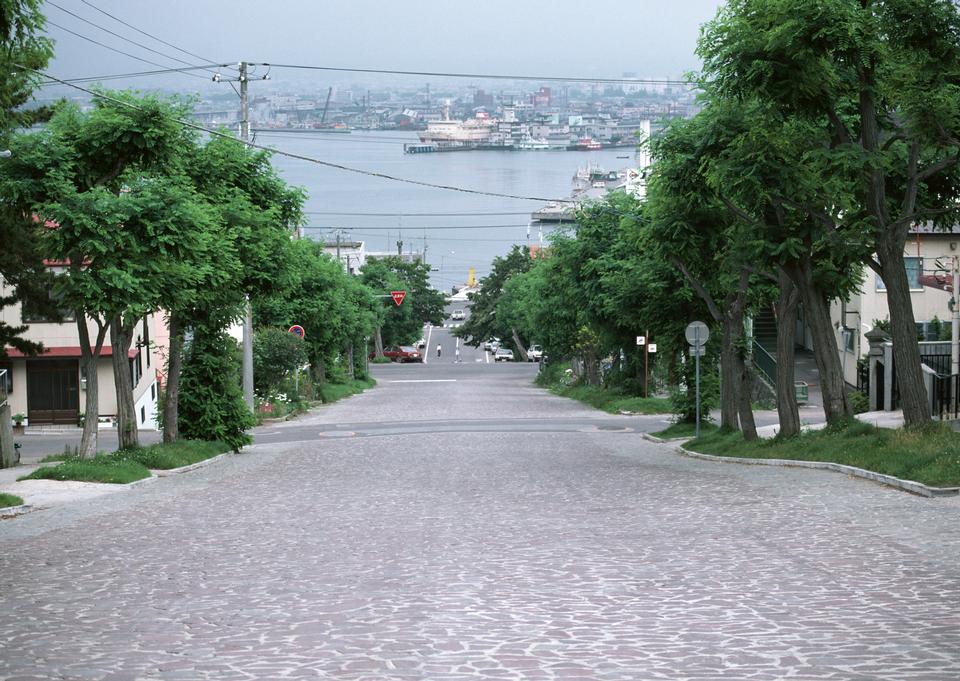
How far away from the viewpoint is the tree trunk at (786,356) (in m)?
30.1

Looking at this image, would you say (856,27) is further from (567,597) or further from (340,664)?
(340,664)

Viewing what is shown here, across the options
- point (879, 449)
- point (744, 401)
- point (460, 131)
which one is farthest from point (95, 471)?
point (460, 131)

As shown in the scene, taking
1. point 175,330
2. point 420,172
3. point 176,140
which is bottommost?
point 175,330

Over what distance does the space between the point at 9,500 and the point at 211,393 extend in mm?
14172

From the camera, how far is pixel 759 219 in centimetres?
2720

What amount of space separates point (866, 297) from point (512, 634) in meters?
50.5

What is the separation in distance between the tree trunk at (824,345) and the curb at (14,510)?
15.7 metres

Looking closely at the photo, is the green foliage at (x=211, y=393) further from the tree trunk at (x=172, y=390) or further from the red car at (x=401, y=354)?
the red car at (x=401, y=354)

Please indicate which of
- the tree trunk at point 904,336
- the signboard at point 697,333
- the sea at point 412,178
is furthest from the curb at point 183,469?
the sea at point 412,178

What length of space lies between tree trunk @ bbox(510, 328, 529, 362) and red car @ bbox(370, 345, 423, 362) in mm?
10063

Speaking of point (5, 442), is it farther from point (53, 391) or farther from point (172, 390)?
point (53, 391)

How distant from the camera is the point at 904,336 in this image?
78.4ft

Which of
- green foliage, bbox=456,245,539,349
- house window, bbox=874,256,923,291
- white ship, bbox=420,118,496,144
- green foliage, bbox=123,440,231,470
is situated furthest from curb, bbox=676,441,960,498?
white ship, bbox=420,118,496,144

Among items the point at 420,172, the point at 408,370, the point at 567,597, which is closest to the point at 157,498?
the point at 567,597
